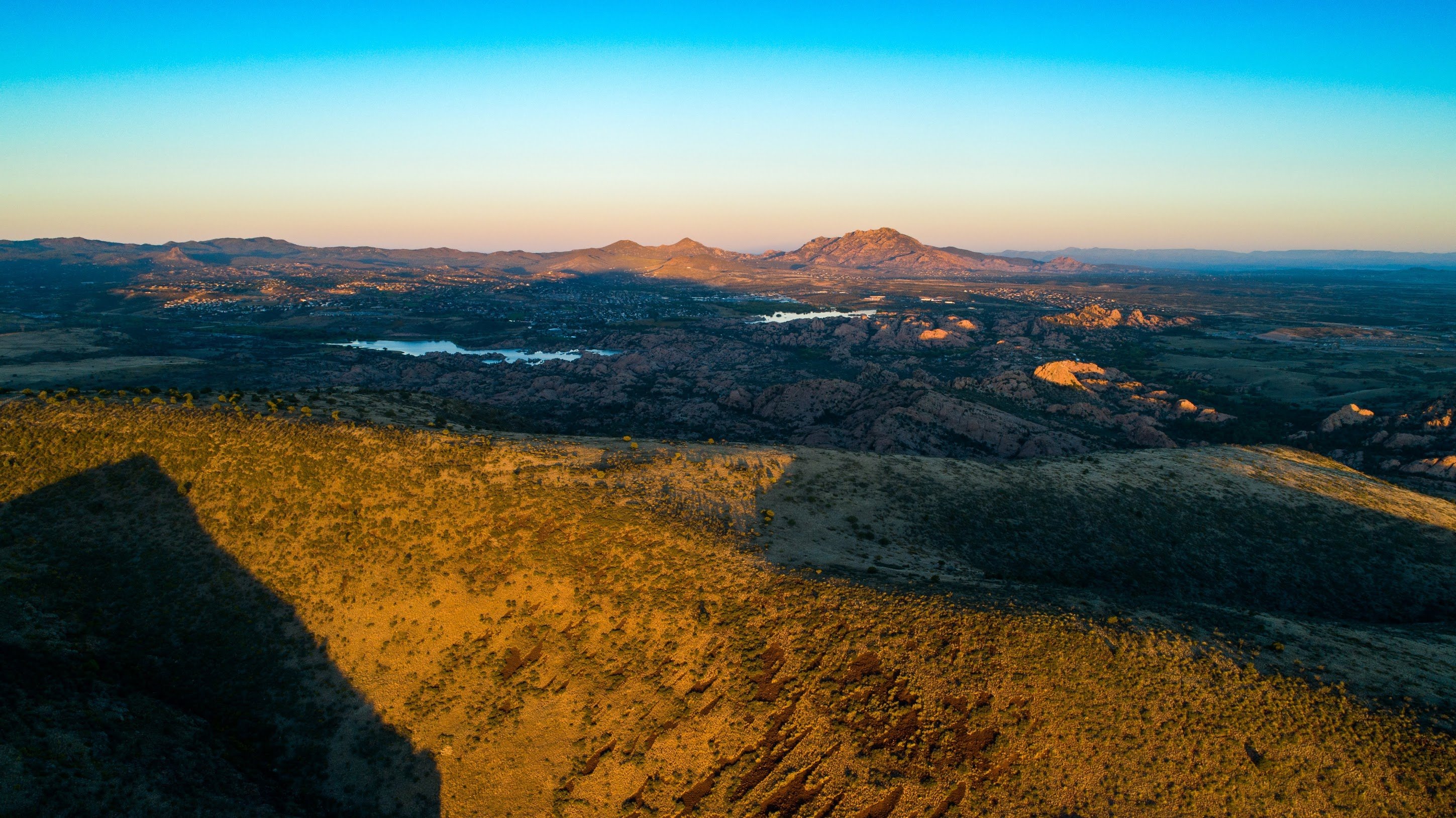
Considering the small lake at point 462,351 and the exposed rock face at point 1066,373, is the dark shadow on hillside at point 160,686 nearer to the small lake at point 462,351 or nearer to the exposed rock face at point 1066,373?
the exposed rock face at point 1066,373

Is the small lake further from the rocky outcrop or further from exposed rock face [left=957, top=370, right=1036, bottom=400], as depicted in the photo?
the rocky outcrop

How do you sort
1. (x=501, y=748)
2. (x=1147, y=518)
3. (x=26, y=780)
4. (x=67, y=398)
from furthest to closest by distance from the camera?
(x=1147, y=518) < (x=67, y=398) < (x=501, y=748) < (x=26, y=780)

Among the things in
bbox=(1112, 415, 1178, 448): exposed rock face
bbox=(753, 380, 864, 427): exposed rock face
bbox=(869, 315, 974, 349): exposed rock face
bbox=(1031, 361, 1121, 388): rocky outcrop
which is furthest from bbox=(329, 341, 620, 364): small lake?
bbox=(1112, 415, 1178, 448): exposed rock face

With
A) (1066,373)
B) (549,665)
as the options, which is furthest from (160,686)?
(1066,373)

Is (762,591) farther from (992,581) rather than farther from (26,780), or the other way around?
(26,780)

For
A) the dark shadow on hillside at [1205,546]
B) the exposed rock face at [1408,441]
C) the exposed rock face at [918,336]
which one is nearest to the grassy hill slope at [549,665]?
the dark shadow on hillside at [1205,546]

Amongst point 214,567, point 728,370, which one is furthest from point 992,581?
point 728,370

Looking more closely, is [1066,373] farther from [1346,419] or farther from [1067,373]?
[1346,419]
